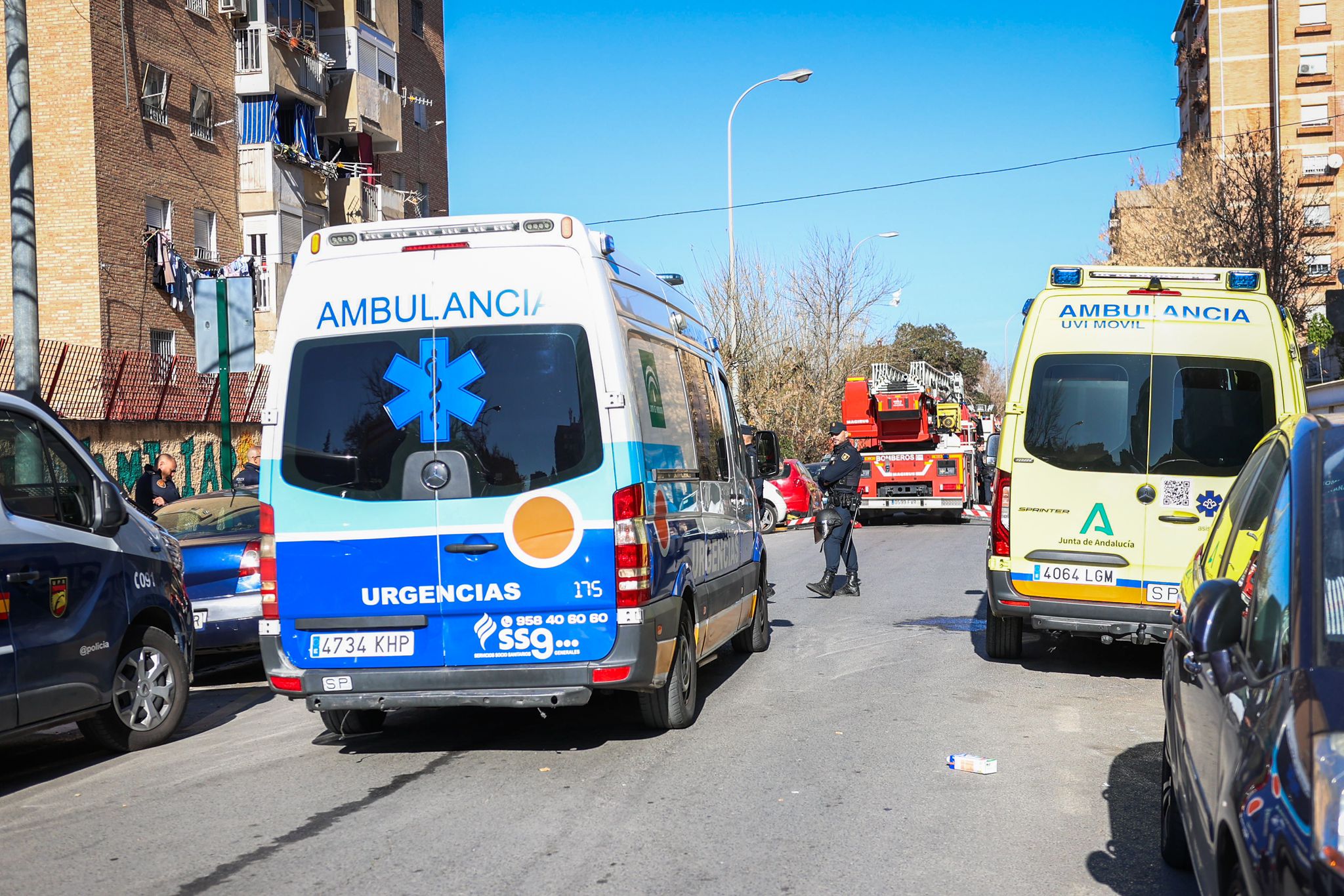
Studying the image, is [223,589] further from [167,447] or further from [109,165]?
[109,165]

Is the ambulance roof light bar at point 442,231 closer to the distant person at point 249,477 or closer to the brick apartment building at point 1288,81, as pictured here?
the distant person at point 249,477

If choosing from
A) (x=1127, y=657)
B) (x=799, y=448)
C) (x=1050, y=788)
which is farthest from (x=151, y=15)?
(x=1050, y=788)

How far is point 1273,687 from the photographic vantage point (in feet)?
9.87

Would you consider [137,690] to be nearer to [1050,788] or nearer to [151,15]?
[1050,788]

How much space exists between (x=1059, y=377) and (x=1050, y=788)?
3791mm

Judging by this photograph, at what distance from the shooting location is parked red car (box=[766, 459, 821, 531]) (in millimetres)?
26844

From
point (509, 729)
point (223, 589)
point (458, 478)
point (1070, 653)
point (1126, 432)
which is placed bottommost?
point (1070, 653)

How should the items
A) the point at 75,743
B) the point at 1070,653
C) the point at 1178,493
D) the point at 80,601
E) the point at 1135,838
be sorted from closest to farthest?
the point at 1135,838
the point at 80,601
the point at 75,743
the point at 1178,493
the point at 1070,653

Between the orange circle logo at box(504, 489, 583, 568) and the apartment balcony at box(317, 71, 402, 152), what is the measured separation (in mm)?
30477

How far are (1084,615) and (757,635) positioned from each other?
8.94ft

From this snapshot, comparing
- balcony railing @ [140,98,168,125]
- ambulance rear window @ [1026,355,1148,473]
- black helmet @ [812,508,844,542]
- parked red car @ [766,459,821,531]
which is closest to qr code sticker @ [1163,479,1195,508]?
ambulance rear window @ [1026,355,1148,473]

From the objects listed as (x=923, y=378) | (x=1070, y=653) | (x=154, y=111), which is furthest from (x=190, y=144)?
(x=923, y=378)

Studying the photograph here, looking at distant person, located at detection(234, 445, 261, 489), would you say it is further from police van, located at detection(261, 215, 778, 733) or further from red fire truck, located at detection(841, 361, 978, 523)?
red fire truck, located at detection(841, 361, 978, 523)

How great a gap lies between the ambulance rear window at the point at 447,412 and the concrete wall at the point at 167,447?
1355cm
